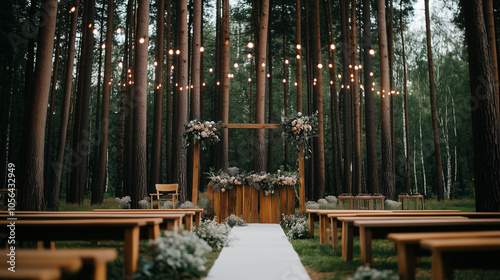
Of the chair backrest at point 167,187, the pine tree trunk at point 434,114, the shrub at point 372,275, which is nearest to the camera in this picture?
the shrub at point 372,275

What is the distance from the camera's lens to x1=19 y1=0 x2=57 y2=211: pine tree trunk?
26.2 ft

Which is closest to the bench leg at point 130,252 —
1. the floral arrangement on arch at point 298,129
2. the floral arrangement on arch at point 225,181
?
the floral arrangement on arch at point 225,181

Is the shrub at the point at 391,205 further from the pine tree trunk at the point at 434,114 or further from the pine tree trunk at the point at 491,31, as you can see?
the pine tree trunk at the point at 434,114

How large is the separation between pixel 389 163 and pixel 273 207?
4246 millimetres

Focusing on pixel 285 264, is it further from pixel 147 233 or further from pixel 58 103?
pixel 58 103

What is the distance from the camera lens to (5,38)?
1633 cm

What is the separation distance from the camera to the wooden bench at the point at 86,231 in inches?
132

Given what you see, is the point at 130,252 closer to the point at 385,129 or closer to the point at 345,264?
the point at 345,264

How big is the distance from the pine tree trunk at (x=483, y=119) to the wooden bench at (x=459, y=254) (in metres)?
3.79

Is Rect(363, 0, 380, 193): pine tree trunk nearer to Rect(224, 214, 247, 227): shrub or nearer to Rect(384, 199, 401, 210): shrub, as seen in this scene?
Rect(384, 199, 401, 210): shrub

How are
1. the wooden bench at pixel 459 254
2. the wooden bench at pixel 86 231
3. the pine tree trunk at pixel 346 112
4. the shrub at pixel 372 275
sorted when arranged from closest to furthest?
the wooden bench at pixel 459 254
the shrub at pixel 372 275
the wooden bench at pixel 86 231
the pine tree trunk at pixel 346 112

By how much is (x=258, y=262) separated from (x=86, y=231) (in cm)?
214

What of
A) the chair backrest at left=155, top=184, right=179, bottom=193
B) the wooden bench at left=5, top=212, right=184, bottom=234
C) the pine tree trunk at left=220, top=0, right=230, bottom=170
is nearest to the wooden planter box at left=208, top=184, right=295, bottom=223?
the chair backrest at left=155, top=184, right=179, bottom=193

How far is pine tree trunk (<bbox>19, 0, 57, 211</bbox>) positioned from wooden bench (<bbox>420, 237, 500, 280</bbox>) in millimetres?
7839
